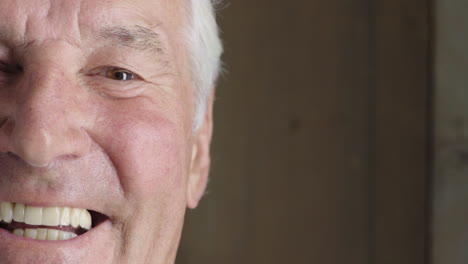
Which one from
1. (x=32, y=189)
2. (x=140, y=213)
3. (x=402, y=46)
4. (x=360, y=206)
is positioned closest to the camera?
(x=32, y=189)

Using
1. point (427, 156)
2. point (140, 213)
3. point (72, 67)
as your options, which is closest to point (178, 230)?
point (140, 213)

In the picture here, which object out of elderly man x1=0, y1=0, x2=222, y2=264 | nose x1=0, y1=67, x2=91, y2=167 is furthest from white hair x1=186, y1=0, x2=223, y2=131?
nose x1=0, y1=67, x2=91, y2=167

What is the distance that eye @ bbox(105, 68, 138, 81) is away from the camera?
1297 mm

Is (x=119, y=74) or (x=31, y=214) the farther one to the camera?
(x=119, y=74)

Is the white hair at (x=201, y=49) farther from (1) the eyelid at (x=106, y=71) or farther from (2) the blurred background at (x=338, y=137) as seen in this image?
(2) the blurred background at (x=338, y=137)

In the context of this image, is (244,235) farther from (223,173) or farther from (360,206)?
(360,206)

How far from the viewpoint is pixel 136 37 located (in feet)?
4.20

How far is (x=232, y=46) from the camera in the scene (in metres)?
2.17

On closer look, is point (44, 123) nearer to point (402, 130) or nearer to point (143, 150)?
point (143, 150)

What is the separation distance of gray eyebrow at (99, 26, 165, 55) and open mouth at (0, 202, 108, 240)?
30 centimetres

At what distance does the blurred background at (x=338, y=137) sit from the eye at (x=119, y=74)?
0.60 m

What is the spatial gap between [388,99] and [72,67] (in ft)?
2.38

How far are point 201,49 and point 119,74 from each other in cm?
20

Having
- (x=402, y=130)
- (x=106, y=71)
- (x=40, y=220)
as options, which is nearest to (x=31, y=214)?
(x=40, y=220)
